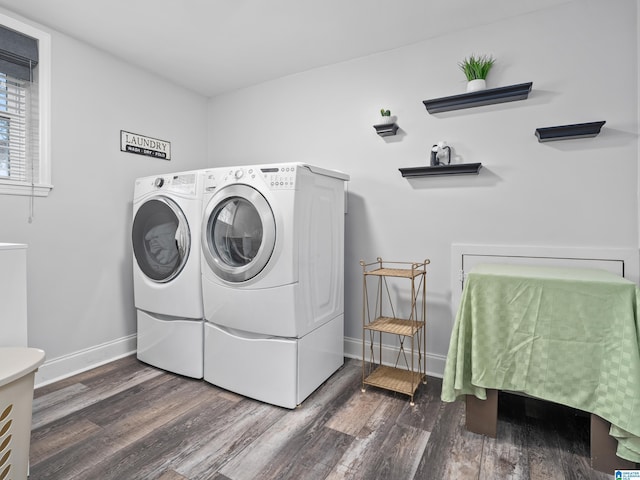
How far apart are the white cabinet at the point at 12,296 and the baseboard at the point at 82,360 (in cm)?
90

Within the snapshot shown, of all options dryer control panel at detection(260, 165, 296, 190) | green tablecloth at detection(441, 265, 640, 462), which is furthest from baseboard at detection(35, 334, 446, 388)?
dryer control panel at detection(260, 165, 296, 190)

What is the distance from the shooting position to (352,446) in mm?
1566

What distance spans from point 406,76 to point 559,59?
34.3 inches

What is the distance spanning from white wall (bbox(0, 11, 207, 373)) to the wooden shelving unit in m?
1.84

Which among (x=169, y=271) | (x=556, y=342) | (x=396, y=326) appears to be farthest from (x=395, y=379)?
(x=169, y=271)

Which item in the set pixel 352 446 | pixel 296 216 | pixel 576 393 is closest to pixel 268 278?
pixel 296 216

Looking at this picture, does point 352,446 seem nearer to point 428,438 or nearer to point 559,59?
point 428,438

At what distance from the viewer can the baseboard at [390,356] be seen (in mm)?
2283

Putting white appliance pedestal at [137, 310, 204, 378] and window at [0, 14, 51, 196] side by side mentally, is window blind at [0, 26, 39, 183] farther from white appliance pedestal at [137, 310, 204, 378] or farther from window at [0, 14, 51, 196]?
white appliance pedestal at [137, 310, 204, 378]

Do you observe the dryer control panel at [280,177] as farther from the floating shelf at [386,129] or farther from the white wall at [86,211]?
the white wall at [86,211]

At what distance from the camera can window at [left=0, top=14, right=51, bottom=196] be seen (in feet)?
6.51

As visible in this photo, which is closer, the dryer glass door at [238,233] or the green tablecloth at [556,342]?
the green tablecloth at [556,342]

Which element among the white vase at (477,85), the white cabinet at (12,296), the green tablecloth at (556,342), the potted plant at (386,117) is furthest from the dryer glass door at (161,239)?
the white vase at (477,85)

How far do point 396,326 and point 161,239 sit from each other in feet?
5.42
